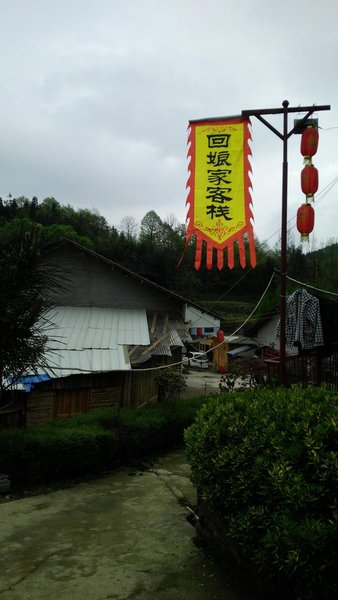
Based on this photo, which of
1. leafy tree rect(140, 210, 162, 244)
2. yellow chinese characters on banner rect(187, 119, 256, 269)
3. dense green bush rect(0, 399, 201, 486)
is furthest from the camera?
leafy tree rect(140, 210, 162, 244)

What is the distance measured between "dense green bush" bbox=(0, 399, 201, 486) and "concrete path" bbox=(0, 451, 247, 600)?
25.0 inches

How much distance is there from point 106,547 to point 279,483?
295 cm

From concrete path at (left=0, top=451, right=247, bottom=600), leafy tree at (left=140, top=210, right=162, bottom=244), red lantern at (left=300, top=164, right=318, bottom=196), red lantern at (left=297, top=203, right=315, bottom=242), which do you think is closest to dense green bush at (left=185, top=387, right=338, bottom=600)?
concrete path at (left=0, top=451, right=247, bottom=600)

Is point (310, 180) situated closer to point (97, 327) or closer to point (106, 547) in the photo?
point (106, 547)

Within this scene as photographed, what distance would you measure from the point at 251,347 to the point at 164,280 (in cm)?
1489

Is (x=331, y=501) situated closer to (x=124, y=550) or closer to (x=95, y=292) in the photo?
(x=124, y=550)

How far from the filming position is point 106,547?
527 centimetres

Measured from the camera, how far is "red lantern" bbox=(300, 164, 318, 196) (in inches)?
339

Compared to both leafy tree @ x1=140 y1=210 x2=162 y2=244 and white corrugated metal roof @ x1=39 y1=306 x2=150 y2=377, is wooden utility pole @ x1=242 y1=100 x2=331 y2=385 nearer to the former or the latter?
white corrugated metal roof @ x1=39 y1=306 x2=150 y2=377

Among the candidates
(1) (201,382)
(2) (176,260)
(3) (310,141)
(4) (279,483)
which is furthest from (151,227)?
(4) (279,483)

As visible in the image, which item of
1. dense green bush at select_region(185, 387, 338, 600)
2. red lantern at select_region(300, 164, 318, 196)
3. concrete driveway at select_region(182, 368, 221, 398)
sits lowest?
concrete driveway at select_region(182, 368, 221, 398)

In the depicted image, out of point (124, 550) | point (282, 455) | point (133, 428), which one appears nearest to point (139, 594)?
point (124, 550)

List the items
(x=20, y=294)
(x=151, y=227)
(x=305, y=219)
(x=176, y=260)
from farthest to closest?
(x=151, y=227)
(x=176, y=260)
(x=305, y=219)
(x=20, y=294)

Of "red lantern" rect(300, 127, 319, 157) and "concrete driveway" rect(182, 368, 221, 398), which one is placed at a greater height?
"red lantern" rect(300, 127, 319, 157)
